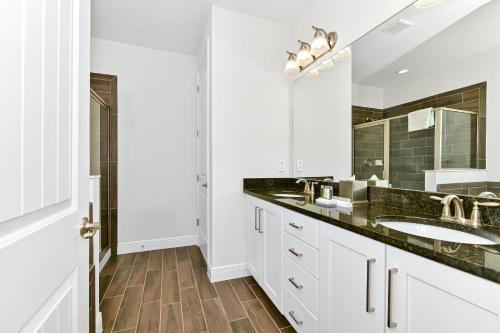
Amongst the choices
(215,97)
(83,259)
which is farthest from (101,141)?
(83,259)

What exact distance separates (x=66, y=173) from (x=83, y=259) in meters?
0.34

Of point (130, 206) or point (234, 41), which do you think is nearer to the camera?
point (234, 41)

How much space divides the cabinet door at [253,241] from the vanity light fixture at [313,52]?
1.39 meters

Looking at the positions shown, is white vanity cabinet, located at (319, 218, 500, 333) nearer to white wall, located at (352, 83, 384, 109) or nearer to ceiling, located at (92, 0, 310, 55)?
white wall, located at (352, 83, 384, 109)

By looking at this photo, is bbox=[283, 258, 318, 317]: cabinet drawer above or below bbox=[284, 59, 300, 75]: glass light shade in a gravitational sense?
below

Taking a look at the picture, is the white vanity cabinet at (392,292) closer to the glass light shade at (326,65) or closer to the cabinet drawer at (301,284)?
the cabinet drawer at (301,284)

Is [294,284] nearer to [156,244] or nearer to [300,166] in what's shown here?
[300,166]

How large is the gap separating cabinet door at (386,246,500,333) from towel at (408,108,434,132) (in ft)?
2.68

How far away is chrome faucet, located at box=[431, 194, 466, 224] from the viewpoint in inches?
40.5

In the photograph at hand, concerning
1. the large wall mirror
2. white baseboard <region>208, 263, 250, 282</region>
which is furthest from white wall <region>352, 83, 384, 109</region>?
white baseboard <region>208, 263, 250, 282</region>

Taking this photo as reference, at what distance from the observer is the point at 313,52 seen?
2086 millimetres

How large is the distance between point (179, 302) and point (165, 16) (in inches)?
108

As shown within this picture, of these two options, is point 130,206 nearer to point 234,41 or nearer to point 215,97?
point 215,97

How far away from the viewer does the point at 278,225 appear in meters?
1.66
